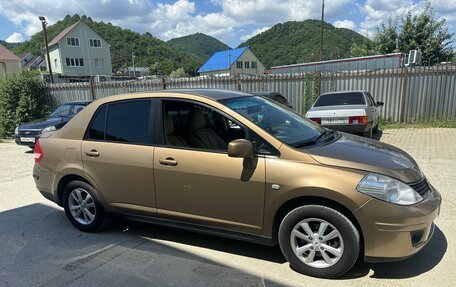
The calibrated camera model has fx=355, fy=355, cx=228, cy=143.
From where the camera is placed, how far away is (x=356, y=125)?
→ 29.2 feet

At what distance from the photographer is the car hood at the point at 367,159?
3066 mm

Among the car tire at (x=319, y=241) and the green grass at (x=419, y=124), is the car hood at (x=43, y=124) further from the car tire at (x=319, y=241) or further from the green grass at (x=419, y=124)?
the green grass at (x=419, y=124)

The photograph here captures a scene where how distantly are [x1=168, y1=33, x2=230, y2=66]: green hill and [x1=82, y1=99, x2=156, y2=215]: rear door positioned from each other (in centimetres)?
13844

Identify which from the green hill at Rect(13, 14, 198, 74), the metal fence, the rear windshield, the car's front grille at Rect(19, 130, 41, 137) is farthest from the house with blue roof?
the car's front grille at Rect(19, 130, 41, 137)

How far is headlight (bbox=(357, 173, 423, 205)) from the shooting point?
293 cm

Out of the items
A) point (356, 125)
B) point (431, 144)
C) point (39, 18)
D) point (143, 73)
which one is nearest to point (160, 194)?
point (356, 125)

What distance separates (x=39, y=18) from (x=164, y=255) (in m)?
33.3

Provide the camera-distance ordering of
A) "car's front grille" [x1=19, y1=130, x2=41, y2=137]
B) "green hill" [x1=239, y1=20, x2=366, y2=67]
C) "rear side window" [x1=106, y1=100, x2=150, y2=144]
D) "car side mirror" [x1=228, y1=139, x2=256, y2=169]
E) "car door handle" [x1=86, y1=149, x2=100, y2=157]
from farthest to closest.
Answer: "green hill" [x1=239, y1=20, x2=366, y2=67], "car's front grille" [x1=19, y1=130, x2=41, y2=137], "car door handle" [x1=86, y1=149, x2=100, y2=157], "rear side window" [x1=106, y1=100, x2=150, y2=144], "car side mirror" [x1=228, y1=139, x2=256, y2=169]

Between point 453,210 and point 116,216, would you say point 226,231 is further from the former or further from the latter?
Result: point 453,210

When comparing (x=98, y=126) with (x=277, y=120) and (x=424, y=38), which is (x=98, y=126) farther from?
(x=424, y=38)

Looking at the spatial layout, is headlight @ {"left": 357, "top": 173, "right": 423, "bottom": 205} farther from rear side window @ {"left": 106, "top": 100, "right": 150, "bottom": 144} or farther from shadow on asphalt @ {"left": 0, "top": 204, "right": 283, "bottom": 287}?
rear side window @ {"left": 106, "top": 100, "right": 150, "bottom": 144}

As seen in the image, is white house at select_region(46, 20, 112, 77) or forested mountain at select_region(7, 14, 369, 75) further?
forested mountain at select_region(7, 14, 369, 75)

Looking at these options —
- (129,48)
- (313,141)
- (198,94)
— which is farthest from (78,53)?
(313,141)

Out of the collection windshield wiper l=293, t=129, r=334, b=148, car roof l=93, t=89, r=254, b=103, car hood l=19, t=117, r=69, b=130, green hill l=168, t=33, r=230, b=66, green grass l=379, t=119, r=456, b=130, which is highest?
green hill l=168, t=33, r=230, b=66
